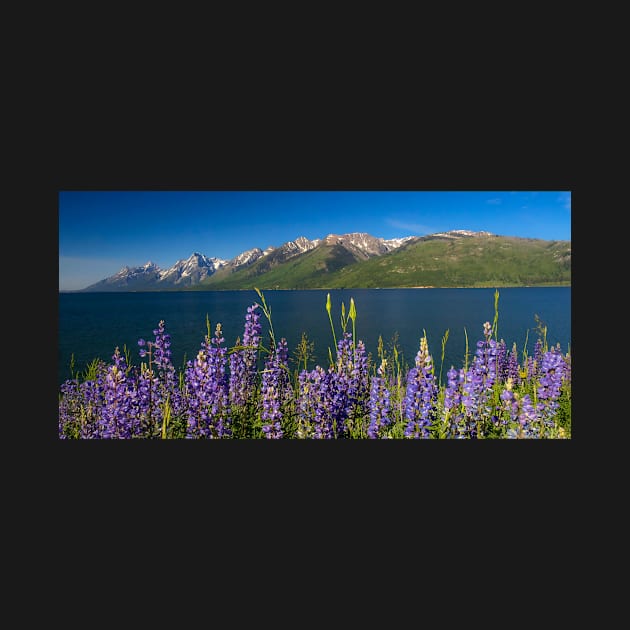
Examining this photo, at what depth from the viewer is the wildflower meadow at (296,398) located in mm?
3701

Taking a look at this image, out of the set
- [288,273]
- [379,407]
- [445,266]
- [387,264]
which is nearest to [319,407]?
[379,407]

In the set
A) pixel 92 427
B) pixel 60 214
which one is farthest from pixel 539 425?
pixel 60 214

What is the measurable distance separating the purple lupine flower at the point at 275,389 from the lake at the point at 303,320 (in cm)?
24

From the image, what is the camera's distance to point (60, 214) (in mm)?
4305

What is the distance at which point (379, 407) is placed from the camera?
3.83 meters

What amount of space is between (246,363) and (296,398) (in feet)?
2.30

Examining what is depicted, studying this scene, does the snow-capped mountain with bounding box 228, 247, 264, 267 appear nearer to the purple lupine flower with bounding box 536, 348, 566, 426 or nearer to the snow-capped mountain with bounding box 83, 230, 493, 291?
the snow-capped mountain with bounding box 83, 230, 493, 291

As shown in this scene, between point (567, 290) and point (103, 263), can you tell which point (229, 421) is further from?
point (567, 290)

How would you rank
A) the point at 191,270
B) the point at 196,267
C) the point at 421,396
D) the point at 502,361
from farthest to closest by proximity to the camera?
the point at 196,267
the point at 191,270
the point at 502,361
the point at 421,396

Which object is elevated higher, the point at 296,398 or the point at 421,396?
the point at 421,396

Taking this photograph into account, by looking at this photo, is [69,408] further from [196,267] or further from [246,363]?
[196,267]

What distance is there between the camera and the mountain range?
493cm

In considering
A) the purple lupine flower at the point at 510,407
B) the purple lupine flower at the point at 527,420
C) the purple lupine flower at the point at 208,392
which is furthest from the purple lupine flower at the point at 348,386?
the purple lupine flower at the point at 527,420

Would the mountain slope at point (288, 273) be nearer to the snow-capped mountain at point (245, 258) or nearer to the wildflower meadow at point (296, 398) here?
the snow-capped mountain at point (245, 258)
